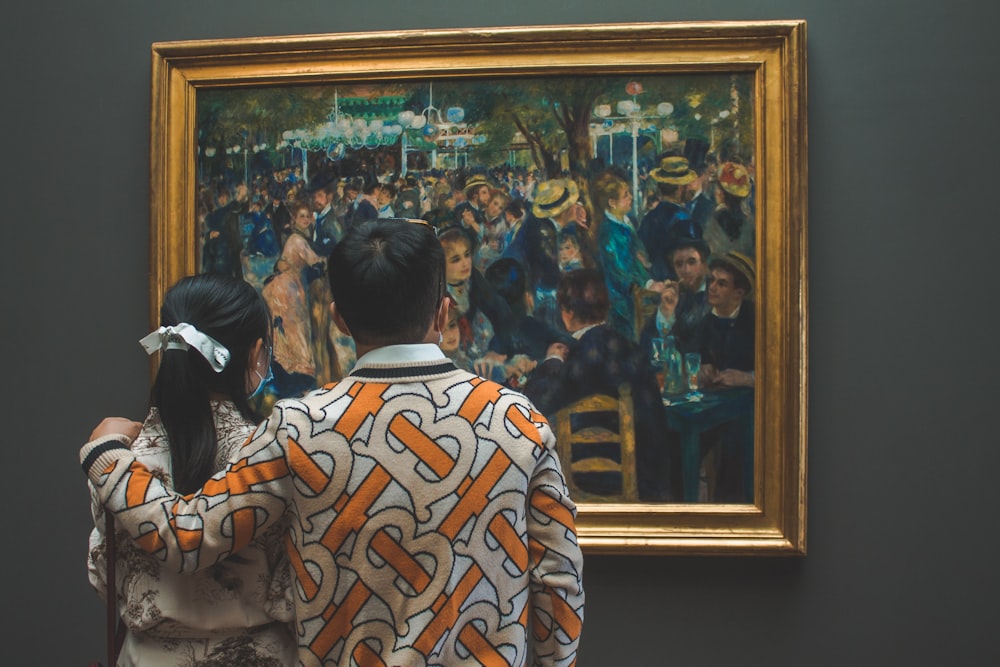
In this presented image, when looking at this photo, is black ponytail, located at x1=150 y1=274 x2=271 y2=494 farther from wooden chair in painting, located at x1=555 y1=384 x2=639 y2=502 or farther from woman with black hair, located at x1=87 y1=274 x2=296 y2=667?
wooden chair in painting, located at x1=555 y1=384 x2=639 y2=502

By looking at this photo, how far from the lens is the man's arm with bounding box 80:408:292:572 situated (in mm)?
1102

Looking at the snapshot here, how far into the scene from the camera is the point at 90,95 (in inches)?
87.4

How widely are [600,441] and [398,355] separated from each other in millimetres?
1040

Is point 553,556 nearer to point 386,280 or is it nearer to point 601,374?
point 386,280

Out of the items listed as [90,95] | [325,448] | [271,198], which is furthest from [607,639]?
[90,95]

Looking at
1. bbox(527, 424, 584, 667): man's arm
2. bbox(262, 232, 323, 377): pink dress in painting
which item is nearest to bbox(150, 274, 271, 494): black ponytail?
bbox(527, 424, 584, 667): man's arm

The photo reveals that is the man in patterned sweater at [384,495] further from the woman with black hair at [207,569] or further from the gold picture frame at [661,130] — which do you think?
the gold picture frame at [661,130]

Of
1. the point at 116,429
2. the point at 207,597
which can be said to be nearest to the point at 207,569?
the point at 207,597

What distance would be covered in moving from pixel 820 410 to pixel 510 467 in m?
1.25

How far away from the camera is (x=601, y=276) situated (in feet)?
6.75

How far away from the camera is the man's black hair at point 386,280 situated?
3.74 ft

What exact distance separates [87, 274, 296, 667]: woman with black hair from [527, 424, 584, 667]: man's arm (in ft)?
1.26

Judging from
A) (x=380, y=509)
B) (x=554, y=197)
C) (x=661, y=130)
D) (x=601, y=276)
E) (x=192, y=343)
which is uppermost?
(x=661, y=130)

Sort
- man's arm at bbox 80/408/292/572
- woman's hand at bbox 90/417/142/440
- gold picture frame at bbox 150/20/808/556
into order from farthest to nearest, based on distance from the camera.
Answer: gold picture frame at bbox 150/20/808/556 < woman's hand at bbox 90/417/142/440 < man's arm at bbox 80/408/292/572
